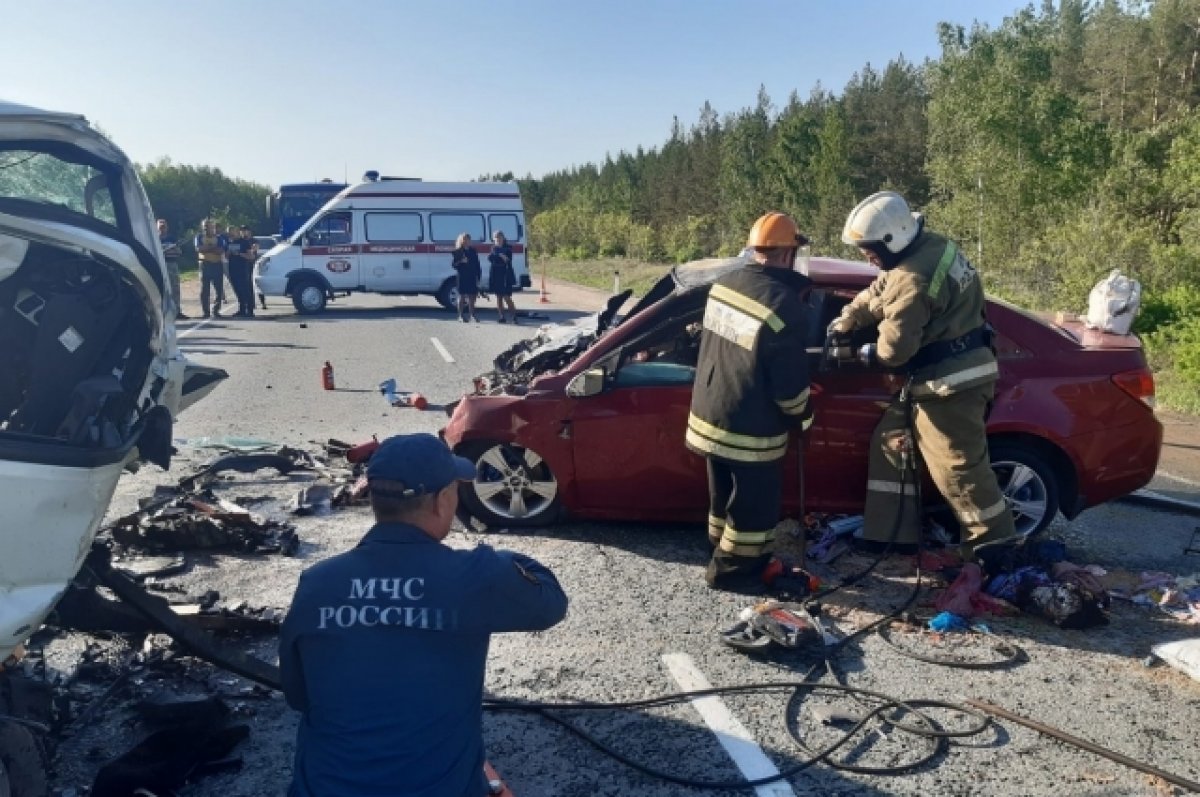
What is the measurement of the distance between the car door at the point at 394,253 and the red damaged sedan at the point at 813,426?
55.0 ft

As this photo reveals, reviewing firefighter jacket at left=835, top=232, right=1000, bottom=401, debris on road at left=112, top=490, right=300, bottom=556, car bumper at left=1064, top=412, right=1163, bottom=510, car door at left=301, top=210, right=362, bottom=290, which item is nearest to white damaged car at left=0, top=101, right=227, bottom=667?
debris on road at left=112, top=490, right=300, bottom=556

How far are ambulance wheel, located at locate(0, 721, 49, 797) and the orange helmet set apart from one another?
3.60 metres

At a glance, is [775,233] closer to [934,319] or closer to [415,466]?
[934,319]

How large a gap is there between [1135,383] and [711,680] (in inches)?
120

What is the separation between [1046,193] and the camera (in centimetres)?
2359

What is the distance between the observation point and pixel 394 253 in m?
21.7

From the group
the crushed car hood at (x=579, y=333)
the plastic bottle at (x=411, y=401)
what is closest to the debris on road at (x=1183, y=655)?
the crushed car hood at (x=579, y=333)

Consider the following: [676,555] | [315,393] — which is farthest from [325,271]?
[676,555]

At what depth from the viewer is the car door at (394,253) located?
Answer: 21.6 m

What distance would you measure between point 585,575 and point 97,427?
2.71 meters

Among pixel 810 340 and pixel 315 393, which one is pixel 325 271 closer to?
pixel 315 393

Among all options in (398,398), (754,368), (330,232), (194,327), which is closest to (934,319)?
(754,368)

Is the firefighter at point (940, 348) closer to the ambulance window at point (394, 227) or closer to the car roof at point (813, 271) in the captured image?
the car roof at point (813, 271)

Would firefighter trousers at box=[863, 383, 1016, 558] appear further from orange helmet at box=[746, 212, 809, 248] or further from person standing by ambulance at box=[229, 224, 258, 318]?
person standing by ambulance at box=[229, 224, 258, 318]
